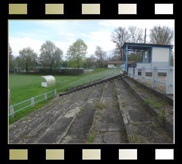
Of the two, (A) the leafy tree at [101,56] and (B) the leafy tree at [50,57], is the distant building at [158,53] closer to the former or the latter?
(B) the leafy tree at [50,57]

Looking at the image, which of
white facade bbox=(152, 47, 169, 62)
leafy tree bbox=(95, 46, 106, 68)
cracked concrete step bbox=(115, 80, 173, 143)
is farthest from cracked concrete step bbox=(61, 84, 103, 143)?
leafy tree bbox=(95, 46, 106, 68)

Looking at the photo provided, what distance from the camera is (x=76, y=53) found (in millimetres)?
21922

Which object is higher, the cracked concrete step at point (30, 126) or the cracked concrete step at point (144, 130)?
the cracked concrete step at point (144, 130)

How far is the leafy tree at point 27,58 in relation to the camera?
26.3 m

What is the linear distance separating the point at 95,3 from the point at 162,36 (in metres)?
24.0

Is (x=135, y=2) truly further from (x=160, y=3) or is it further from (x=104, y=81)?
(x=104, y=81)

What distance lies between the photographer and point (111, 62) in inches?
1470

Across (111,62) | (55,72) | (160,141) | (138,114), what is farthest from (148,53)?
(111,62)

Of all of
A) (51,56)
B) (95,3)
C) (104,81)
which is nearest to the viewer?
(95,3)

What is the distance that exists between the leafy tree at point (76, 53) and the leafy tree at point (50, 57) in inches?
139

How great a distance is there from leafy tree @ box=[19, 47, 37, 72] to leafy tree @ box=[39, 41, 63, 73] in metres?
2.12

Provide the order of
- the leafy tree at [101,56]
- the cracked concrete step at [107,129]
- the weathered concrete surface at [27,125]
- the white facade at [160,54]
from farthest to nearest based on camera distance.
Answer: the leafy tree at [101,56]
the white facade at [160,54]
the weathered concrete surface at [27,125]
the cracked concrete step at [107,129]

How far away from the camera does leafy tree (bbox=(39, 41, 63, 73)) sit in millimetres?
25375

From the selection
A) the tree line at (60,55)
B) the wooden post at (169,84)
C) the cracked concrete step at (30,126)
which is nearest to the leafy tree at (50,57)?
the tree line at (60,55)
